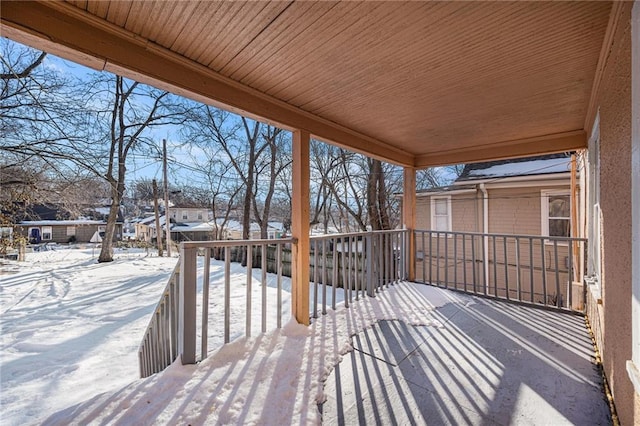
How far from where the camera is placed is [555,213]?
623 cm

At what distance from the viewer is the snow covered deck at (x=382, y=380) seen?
1.59 m

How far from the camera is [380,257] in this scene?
13.8 ft

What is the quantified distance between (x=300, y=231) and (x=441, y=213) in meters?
6.31

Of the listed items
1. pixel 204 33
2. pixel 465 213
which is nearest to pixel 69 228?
pixel 204 33

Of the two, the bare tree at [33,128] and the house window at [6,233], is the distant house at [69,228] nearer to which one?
the house window at [6,233]

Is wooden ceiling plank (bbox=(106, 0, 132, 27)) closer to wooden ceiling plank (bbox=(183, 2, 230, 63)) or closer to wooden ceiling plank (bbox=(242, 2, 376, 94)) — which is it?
wooden ceiling plank (bbox=(183, 2, 230, 63))

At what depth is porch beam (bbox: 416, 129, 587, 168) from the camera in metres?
3.49

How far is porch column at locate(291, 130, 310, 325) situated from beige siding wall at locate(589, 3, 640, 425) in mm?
2311

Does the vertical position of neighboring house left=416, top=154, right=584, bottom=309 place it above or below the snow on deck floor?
above

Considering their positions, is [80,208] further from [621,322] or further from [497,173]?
[497,173]

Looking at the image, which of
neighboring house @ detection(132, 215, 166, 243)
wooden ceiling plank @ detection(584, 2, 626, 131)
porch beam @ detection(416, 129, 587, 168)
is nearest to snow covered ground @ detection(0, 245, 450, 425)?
porch beam @ detection(416, 129, 587, 168)

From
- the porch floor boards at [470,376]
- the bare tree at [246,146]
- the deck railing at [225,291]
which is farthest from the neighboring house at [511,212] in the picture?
the bare tree at [246,146]

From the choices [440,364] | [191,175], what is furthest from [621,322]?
[191,175]

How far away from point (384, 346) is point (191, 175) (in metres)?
11.0
